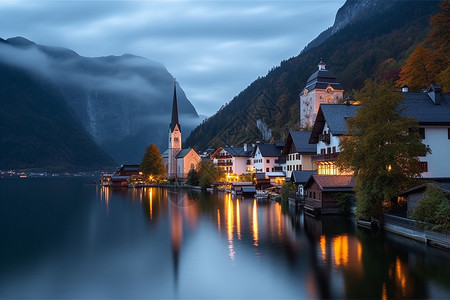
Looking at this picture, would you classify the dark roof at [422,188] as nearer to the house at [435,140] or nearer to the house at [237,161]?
the house at [435,140]

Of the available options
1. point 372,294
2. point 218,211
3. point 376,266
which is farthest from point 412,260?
point 218,211

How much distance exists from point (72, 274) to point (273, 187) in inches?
2308

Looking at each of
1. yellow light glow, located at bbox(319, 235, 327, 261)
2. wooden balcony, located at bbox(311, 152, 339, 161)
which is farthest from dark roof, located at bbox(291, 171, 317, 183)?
yellow light glow, located at bbox(319, 235, 327, 261)

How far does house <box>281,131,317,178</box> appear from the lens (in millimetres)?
67375

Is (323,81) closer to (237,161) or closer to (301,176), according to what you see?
(237,161)

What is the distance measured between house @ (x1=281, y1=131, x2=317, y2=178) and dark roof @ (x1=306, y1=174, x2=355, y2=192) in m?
20.5

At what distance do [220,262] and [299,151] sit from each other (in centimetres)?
4330

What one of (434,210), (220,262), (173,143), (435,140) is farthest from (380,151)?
(173,143)

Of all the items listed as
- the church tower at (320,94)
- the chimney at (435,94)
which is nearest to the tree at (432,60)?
the chimney at (435,94)

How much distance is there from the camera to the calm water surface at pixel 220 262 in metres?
20.9

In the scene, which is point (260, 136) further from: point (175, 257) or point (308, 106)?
point (175, 257)

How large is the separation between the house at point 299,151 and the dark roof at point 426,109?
2355 cm

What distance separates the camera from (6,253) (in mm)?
30859

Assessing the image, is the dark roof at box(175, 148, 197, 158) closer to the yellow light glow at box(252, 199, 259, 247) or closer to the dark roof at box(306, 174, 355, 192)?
the yellow light glow at box(252, 199, 259, 247)
